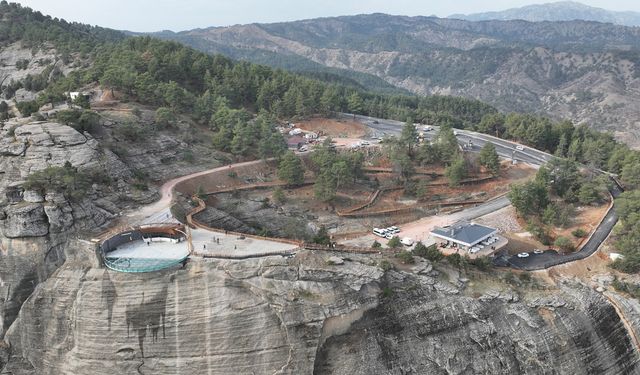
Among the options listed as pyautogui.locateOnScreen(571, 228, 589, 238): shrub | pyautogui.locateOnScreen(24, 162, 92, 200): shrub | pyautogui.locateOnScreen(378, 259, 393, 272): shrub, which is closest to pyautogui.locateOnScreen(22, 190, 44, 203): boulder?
pyautogui.locateOnScreen(24, 162, 92, 200): shrub

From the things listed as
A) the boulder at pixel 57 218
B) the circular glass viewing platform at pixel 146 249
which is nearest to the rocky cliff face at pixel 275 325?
the circular glass viewing platform at pixel 146 249

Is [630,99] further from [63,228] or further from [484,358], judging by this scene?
[63,228]

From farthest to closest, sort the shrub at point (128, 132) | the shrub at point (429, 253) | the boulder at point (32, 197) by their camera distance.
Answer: the shrub at point (128, 132) < the shrub at point (429, 253) < the boulder at point (32, 197)

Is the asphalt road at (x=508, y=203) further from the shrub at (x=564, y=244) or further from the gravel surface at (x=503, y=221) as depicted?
the gravel surface at (x=503, y=221)

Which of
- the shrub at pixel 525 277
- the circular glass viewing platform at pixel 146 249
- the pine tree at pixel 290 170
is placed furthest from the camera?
the pine tree at pixel 290 170

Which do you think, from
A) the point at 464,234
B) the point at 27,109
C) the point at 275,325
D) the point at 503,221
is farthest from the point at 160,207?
the point at 503,221

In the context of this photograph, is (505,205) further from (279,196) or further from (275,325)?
(275,325)

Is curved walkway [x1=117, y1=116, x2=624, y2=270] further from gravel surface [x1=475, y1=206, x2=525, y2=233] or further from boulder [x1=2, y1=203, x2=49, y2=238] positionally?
boulder [x1=2, y1=203, x2=49, y2=238]

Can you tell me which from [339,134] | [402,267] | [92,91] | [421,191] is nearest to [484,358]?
[402,267]
